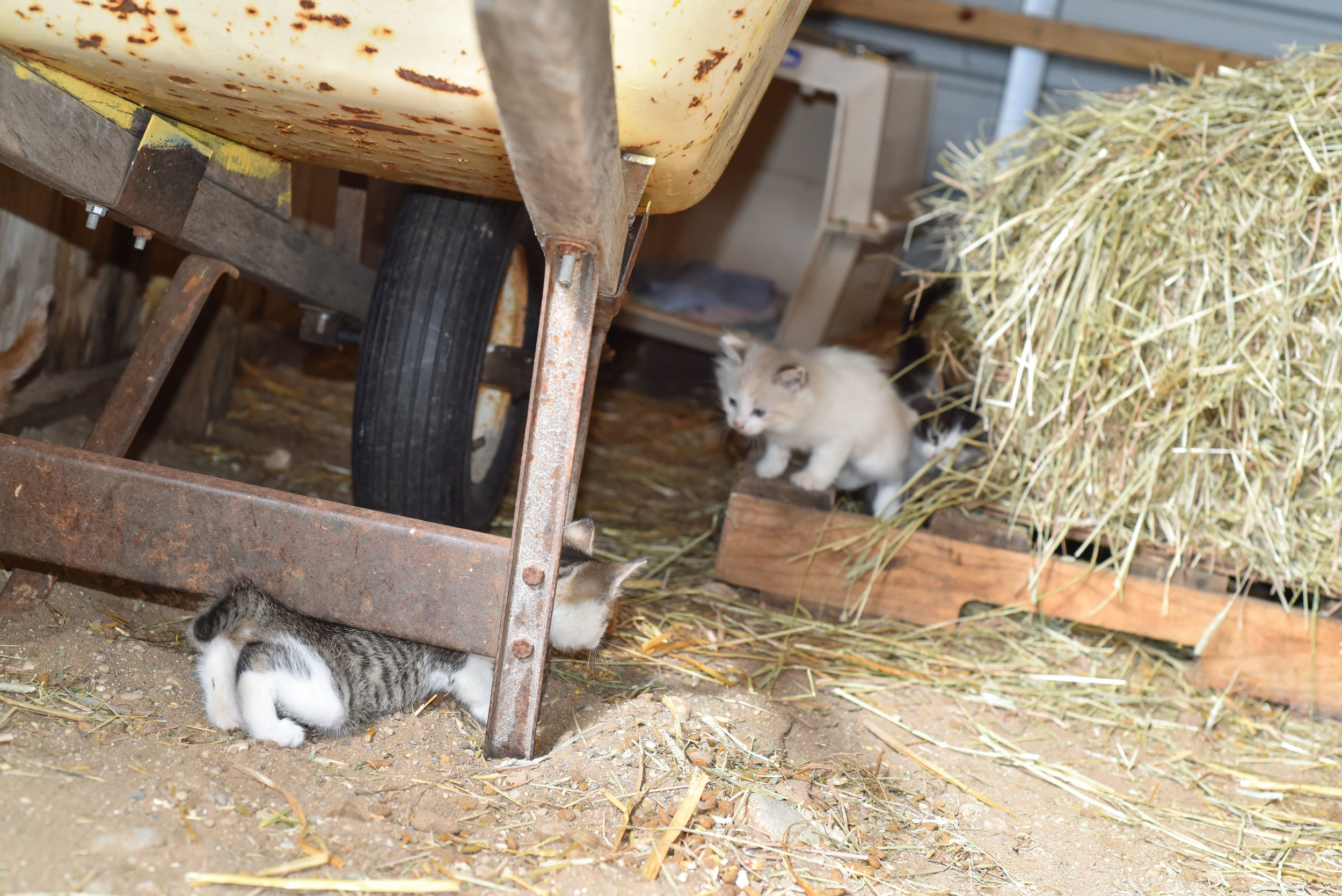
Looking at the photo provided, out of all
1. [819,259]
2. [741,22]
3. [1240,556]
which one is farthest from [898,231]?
[741,22]

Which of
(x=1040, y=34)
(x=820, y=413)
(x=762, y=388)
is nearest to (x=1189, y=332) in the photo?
(x=820, y=413)

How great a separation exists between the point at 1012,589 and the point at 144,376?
1.95 m

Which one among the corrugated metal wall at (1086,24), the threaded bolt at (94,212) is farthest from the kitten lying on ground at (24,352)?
the corrugated metal wall at (1086,24)

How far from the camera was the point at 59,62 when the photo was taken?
4.40 ft

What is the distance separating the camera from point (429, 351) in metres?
1.95

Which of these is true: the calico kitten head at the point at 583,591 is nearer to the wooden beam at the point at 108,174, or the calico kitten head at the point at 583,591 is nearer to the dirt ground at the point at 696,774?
the dirt ground at the point at 696,774

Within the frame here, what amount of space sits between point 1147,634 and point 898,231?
6.88 ft

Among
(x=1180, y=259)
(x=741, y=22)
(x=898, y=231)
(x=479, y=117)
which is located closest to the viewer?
(x=741, y=22)

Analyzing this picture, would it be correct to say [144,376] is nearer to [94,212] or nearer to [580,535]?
[94,212]

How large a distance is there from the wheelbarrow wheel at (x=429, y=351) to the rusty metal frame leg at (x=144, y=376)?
323mm

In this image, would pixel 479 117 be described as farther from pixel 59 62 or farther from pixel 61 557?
pixel 61 557

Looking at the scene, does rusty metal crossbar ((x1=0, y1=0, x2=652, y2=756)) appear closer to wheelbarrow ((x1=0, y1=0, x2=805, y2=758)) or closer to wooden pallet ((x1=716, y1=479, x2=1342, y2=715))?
wheelbarrow ((x1=0, y1=0, x2=805, y2=758))

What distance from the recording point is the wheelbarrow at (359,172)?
1143mm

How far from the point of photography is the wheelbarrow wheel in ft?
6.40
